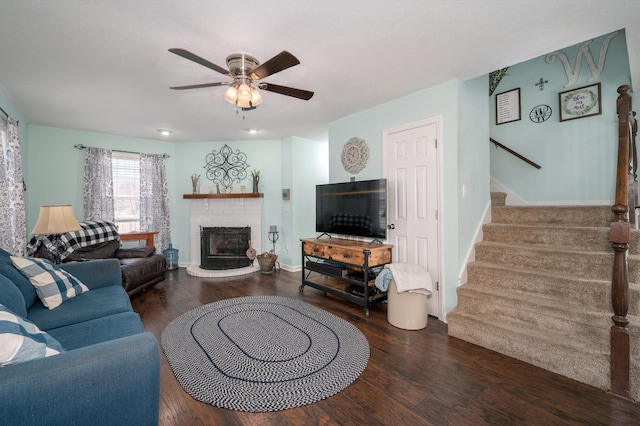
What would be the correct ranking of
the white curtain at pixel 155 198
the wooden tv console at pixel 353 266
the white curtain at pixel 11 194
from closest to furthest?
1. the white curtain at pixel 11 194
2. the wooden tv console at pixel 353 266
3. the white curtain at pixel 155 198

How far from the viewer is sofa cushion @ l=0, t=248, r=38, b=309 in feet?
6.31

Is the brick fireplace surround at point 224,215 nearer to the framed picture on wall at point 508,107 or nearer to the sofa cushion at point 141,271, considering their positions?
the sofa cushion at point 141,271

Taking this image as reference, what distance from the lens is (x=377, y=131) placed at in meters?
3.67

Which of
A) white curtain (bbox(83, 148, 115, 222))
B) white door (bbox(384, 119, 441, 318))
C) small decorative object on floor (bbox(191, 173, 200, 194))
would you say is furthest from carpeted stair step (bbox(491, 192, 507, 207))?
white curtain (bbox(83, 148, 115, 222))

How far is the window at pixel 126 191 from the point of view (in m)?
5.09

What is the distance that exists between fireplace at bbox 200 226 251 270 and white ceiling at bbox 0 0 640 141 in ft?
8.88

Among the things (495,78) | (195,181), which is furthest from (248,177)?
(495,78)

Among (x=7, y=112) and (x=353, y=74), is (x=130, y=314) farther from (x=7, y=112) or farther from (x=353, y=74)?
(x=7, y=112)

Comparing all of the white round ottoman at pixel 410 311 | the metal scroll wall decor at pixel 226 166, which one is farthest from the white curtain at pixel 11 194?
the white round ottoman at pixel 410 311

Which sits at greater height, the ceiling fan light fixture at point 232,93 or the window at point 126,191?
the ceiling fan light fixture at point 232,93

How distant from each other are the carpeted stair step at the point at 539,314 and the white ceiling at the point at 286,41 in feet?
6.78

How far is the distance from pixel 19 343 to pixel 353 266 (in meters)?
2.73

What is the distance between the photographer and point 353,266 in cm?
333

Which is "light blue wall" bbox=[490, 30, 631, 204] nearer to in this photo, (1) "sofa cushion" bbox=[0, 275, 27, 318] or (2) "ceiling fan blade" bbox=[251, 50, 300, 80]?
(2) "ceiling fan blade" bbox=[251, 50, 300, 80]
